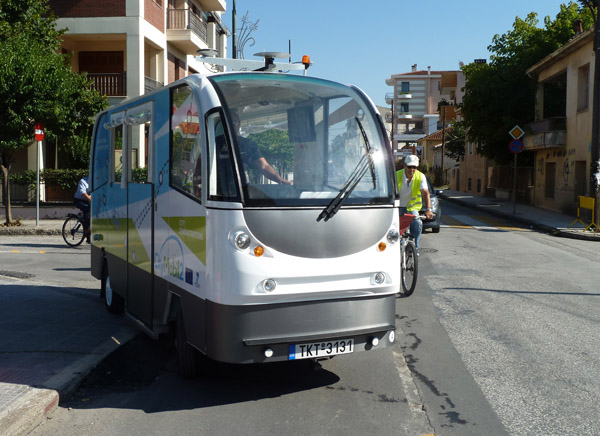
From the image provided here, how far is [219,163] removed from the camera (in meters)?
5.13

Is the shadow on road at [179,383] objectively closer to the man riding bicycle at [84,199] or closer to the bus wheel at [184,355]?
the bus wheel at [184,355]

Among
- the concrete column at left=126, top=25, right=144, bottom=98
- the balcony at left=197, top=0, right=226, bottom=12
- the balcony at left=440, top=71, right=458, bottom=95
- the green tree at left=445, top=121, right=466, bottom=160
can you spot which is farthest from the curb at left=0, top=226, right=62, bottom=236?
the balcony at left=440, top=71, right=458, bottom=95

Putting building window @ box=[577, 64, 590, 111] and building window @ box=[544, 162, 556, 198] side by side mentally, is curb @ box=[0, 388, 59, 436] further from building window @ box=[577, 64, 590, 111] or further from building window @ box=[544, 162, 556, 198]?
building window @ box=[544, 162, 556, 198]

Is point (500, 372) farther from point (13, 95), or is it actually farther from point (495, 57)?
point (495, 57)

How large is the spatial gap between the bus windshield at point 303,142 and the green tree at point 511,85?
31.2 metres

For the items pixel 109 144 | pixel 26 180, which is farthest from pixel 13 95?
pixel 109 144

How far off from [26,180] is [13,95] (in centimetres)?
442

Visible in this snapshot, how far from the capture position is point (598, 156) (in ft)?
66.5

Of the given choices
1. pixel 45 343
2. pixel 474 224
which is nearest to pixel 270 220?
pixel 45 343

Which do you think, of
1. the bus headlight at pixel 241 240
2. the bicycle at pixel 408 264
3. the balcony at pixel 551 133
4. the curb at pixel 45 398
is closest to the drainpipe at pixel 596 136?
the balcony at pixel 551 133

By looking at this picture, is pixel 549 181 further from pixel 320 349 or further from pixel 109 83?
pixel 320 349

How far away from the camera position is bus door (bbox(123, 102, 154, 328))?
647 centimetres

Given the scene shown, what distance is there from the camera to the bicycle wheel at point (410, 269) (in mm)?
9516

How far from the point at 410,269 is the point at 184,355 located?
471 cm
